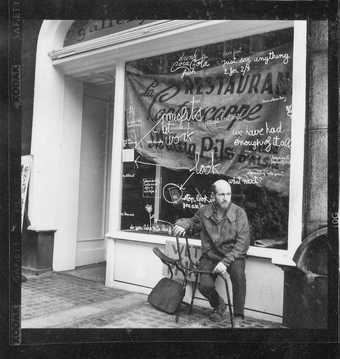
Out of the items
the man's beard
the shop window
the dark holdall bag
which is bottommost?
the dark holdall bag

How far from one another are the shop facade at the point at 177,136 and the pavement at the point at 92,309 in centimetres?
27

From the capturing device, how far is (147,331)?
4227 mm

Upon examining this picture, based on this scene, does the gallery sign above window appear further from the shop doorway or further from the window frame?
the shop doorway

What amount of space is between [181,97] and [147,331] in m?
2.82

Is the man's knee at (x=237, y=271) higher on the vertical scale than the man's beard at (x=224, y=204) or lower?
lower

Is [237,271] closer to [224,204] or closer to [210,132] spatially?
[224,204]

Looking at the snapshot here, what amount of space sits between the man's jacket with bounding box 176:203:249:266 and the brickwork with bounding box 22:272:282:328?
2.50 feet

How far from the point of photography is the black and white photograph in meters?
4.35

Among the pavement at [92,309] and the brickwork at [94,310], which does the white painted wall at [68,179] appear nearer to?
the pavement at [92,309]

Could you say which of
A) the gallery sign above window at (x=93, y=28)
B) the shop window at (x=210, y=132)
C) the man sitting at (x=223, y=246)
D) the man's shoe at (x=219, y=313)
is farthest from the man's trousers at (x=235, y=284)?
the gallery sign above window at (x=93, y=28)

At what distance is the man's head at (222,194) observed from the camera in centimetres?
475

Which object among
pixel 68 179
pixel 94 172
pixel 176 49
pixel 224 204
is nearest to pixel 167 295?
pixel 224 204

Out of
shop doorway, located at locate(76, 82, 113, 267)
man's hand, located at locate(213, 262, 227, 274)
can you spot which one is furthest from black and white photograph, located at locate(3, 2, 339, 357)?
shop doorway, located at locate(76, 82, 113, 267)

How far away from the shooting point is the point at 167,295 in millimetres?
4922
